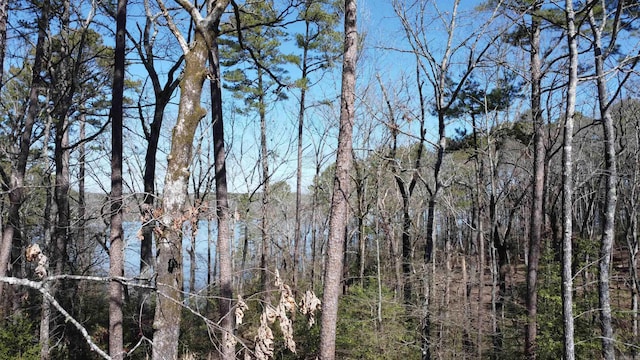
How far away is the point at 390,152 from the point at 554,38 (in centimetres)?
602

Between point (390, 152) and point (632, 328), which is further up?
point (390, 152)

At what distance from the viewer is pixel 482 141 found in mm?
14734

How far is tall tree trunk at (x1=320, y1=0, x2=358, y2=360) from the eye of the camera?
191 inches

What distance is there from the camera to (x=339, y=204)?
16.5 feet

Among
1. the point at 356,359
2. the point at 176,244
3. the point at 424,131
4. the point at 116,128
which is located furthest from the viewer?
the point at 424,131

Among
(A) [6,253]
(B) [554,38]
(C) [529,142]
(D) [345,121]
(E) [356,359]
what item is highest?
(B) [554,38]

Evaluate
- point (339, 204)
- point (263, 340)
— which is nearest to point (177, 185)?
point (263, 340)

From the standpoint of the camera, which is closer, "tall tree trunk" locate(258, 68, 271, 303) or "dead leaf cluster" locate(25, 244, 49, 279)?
"dead leaf cluster" locate(25, 244, 49, 279)

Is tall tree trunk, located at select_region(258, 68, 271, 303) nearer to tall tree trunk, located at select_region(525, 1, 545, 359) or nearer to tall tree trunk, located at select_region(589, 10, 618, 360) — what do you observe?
tall tree trunk, located at select_region(525, 1, 545, 359)

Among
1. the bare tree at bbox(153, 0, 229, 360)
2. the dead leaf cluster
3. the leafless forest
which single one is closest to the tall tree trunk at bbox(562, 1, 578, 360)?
the leafless forest

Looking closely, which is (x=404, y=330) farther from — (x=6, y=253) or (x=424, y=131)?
(x=6, y=253)

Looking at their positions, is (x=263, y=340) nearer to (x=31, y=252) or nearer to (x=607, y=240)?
(x=31, y=252)

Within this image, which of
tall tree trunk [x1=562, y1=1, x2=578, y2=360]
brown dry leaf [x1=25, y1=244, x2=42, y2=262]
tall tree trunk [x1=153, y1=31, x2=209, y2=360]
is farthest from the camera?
tall tree trunk [x1=562, y1=1, x2=578, y2=360]

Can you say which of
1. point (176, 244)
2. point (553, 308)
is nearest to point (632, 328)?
point (553, 308)
